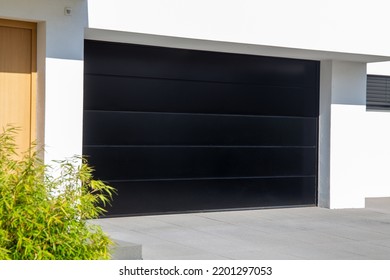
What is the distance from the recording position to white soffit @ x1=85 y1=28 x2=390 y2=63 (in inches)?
467

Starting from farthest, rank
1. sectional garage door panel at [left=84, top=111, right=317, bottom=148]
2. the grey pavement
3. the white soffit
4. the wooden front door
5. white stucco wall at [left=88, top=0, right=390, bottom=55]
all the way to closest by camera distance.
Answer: sectional garage door panel at [left=84, top=111, right=317, bottom=148], the white soffit, white stucco wall at [left=88, top=0, right=390, bottom=55], the wooden front door, the grey pavement

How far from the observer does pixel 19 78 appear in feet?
36.3

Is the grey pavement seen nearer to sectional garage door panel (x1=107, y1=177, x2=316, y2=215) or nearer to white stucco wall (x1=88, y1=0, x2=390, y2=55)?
sectional garage door panel (x1=107, y1=177, x2=316, y2=215)

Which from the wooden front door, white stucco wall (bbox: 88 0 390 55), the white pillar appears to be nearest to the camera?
the wooden front door

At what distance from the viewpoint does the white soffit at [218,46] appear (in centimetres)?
1186

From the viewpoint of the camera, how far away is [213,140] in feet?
44.7

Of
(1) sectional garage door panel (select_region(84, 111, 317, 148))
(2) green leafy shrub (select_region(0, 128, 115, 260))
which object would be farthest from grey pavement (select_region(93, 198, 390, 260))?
(2) green leafy shrub (select_region(0, 128, 115, 260))

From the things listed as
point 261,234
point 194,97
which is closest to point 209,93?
point 194,97

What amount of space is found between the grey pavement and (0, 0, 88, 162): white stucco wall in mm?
1474

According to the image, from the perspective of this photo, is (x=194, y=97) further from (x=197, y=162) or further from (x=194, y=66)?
(x=197, y=162)

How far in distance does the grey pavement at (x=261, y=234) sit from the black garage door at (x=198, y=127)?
383mm
